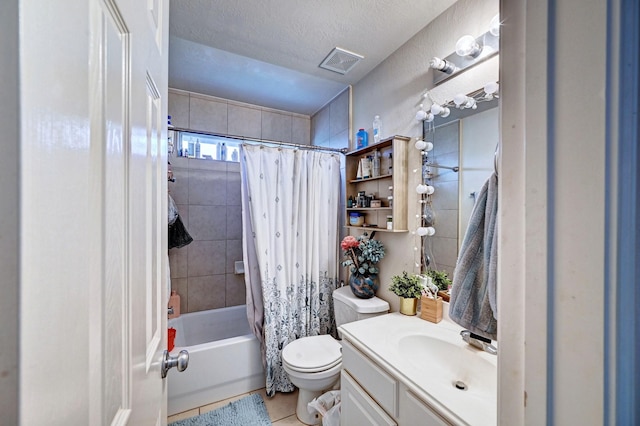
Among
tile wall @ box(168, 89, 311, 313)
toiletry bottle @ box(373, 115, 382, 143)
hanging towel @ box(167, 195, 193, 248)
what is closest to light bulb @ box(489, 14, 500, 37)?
toiletry bottle @ box(373, 115, 382, 143)

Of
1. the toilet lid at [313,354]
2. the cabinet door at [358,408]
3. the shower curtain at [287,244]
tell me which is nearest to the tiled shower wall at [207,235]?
the shower curtain at [287,244]

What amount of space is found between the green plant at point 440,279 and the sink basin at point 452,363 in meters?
0.32

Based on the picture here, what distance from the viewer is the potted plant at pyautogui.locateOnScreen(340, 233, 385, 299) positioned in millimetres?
1817

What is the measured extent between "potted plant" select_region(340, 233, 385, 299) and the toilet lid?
0.41 metres

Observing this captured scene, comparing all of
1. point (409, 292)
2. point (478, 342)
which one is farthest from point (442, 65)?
point (478, 342)

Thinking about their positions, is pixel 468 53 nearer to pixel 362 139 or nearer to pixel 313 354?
pixel 362 139

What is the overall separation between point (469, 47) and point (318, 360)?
76.0 inches

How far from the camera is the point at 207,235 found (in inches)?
101

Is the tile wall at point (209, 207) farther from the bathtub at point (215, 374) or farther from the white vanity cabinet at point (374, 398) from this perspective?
the white vanity cabinet at point (374, 398)

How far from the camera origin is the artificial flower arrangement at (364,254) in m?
1.82

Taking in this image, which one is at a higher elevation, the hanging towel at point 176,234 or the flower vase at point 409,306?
the hanging towel at point 176,234
